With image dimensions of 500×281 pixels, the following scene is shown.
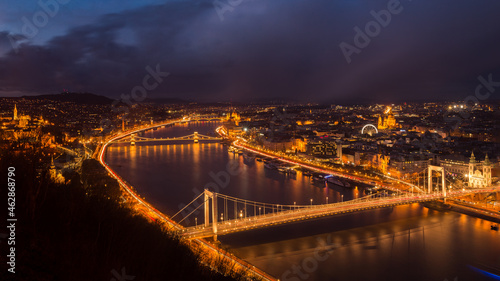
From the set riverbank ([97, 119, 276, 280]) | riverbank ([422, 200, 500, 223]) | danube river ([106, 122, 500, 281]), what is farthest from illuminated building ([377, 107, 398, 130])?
riverbank ([97, 119, 276, 280])

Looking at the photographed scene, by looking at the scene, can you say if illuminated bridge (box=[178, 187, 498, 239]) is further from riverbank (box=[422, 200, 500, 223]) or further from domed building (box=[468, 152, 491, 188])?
A: domed building (box=[468, 152, 491, 188])

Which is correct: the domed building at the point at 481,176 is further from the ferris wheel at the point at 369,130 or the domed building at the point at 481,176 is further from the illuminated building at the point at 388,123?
the illuminated building at the point at 388,123

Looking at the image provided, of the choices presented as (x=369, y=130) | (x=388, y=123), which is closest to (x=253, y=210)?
(x=369, y=130)

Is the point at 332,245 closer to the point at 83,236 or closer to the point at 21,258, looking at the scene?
the point at 83,236

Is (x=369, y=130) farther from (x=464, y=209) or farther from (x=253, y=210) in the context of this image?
(x=253, y=210)

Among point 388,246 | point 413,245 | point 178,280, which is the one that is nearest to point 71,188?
point 178,280

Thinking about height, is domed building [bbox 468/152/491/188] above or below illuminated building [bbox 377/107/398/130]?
below

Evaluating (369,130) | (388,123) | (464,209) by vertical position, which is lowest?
(464,209)
